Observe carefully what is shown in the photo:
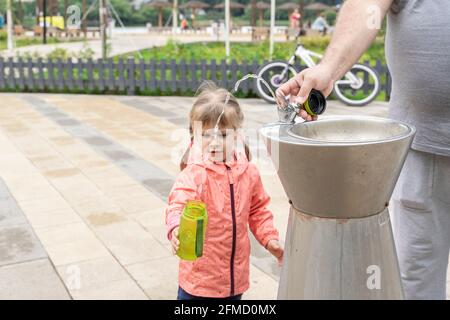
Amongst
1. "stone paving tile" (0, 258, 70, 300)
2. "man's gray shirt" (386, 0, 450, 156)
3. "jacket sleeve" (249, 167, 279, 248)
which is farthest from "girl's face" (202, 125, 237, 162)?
"stone paving tile" (0, 258, 70, 300)

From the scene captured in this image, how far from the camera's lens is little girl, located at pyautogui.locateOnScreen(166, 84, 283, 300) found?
2.15 meters

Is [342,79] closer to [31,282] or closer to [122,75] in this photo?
[122,75]

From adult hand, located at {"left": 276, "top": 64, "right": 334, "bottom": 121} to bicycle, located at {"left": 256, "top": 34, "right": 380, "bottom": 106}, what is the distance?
24.6 ft

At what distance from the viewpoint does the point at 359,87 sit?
9617mm

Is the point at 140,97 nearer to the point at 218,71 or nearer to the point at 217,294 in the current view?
the point at 218,71

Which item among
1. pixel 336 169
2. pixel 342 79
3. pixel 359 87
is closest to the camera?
pixel 336 169

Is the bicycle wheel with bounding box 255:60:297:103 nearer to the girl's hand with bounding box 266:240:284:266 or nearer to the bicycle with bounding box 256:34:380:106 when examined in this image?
the bicycle with bounding box 256:34:380:106

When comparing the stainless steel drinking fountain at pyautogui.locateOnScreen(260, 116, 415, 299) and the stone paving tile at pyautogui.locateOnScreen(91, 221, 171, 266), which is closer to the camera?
the stainless steel drinking fountain at pyautogui.locateOnScreen(260, 116, 415, 299)

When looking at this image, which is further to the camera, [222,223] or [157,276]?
[157,276]

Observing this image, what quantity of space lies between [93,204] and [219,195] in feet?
8.47

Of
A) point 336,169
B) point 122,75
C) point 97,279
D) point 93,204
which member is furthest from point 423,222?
point 122,75

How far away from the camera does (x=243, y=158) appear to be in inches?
90.0

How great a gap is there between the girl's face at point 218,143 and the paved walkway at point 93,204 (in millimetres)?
446

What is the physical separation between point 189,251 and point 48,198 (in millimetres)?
3086
